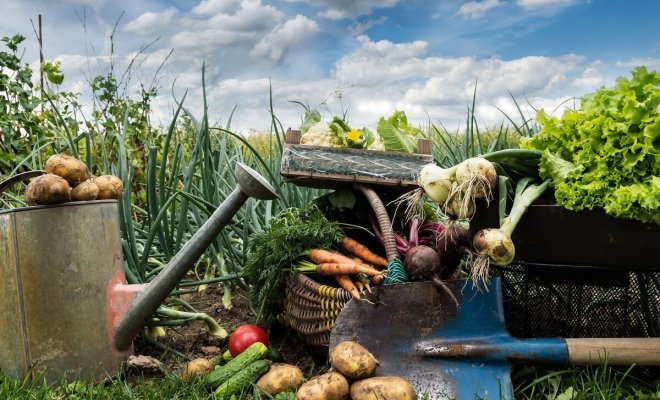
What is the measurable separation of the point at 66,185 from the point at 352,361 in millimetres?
1251

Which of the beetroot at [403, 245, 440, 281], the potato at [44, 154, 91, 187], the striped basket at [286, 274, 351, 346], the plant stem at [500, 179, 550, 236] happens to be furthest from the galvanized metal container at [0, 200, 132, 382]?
the plant stem at [500, 179, 550, 236]

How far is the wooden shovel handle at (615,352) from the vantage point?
7.45ft

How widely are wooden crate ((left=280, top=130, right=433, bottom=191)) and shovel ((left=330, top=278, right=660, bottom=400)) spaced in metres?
0.55

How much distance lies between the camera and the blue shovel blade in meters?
A: 2.30

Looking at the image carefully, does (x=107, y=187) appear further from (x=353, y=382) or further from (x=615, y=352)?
(x=615, y=352)

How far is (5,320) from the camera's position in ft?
8.13

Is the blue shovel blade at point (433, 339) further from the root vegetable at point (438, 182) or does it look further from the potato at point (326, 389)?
the root vegetable at point (438, 182)

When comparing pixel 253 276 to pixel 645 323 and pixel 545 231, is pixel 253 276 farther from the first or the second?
pixel 645 323

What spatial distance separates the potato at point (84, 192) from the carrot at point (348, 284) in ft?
3.29

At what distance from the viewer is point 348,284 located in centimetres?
240

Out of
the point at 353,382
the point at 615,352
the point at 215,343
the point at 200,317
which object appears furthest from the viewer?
the point at 215,343

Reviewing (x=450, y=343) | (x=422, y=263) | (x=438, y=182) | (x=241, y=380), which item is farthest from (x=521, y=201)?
(x=241, y=380)

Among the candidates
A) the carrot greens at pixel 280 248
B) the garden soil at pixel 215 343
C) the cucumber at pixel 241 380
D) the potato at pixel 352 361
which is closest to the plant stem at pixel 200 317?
the garden soil at pixel 215 343

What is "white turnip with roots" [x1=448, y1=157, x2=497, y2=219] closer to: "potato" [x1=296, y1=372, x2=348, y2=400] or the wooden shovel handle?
the wooden shovel handle
